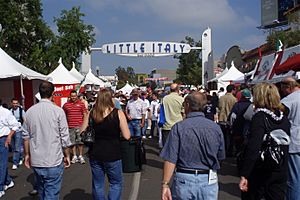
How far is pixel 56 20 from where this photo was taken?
1096 inches

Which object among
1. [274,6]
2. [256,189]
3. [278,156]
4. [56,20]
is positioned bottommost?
[256,189]

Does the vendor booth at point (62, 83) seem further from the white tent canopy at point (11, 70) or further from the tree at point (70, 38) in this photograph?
the tree at point (70, 38)

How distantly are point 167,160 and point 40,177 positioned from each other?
2.03 meters

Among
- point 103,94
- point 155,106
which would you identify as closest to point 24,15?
point 155,106

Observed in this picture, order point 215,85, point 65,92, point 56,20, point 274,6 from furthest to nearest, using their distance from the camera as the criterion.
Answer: point 274,6
point 56,20
point 215,85
point 65,92

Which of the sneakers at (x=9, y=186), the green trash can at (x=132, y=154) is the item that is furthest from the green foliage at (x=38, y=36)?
the green trash can at (x=132, y=154)

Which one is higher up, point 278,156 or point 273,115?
point 273,115

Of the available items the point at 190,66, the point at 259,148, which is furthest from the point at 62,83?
the point at 190,66

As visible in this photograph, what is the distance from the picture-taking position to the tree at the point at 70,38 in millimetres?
27234

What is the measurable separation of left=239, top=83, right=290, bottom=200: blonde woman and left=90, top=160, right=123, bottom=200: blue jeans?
1674 mm

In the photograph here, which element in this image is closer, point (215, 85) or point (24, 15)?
point (215, 85)

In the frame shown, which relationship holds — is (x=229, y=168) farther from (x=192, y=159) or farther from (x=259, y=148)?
(x=192, y=159)

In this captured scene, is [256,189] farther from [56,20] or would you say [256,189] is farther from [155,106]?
[56,20]

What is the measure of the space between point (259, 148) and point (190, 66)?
202ft
